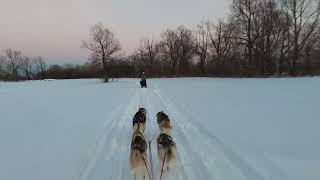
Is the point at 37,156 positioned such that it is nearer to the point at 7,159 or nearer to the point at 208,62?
the point at 7,159

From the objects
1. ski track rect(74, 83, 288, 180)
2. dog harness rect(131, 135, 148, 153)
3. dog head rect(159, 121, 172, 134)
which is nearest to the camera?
dog harness rect(131, 135, 148, 153)

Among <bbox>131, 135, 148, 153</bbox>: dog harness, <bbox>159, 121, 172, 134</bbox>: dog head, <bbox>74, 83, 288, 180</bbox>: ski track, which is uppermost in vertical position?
<bbox>131, 135, 148, 153</bbox>: dog harness

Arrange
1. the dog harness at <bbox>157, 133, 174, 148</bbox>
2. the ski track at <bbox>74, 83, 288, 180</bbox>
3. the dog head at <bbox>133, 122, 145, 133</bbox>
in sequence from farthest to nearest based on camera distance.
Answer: the dog head at <bbox>133, 122, 145, 133</bbox> → the ski track at <bbox>74, 83, 288, 180</bbox> → the dog harness at <bbox>157, 133, 174, 148</bbox>

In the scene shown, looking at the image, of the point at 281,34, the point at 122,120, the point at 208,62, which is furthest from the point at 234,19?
the point at 122,120

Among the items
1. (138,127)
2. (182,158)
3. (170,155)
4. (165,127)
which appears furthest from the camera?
(165,127)

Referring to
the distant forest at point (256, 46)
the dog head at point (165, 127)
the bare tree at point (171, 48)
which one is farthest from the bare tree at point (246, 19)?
the dog head at point (165, 127)

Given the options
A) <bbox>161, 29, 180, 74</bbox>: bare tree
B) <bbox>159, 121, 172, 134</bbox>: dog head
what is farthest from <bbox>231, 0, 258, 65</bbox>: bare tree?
<bbox>159, 121, 172, 134</bbox>: dog head

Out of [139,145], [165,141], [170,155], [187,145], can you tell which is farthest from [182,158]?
[139,145]

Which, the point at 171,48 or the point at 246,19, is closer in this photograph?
the point at 246,19

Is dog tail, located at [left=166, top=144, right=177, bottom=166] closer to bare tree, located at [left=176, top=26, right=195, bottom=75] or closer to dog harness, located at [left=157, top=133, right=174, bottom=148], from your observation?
dog harness, located at [left=157, top=133, right=174, bottom=148]

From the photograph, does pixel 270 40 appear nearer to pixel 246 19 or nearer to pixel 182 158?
pixel 246 19

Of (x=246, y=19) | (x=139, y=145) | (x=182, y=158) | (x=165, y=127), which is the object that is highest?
(x=246, y=19)

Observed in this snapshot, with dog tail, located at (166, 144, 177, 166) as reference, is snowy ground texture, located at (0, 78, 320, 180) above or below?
below

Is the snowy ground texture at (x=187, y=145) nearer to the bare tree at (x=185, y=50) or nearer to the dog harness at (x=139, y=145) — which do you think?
the dog harness at (x=139, y=145)
